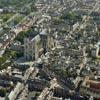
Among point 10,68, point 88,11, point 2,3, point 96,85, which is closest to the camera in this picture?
point 96,85

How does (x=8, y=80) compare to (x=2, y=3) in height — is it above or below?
below

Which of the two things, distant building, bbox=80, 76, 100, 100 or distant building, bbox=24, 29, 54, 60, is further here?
distant building, bbox=24, 29, 54, 60

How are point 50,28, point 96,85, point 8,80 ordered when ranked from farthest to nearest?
1. point 50,28
2. point 8,80
3. point 96,85

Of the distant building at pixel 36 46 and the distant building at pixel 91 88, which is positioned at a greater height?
the distant building at pixel 36 46

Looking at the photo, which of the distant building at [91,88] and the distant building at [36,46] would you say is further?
the distant building at [36,46]

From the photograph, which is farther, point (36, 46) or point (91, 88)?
point (36, 46)

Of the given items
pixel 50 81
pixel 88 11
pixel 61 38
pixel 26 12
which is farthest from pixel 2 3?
pixel 50 81

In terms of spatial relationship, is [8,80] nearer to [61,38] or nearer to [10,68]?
[10,68]

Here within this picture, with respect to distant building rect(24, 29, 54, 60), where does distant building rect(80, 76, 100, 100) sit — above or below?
below

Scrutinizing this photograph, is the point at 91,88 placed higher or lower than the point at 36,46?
lower

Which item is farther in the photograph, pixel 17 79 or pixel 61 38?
pixel 61 38
